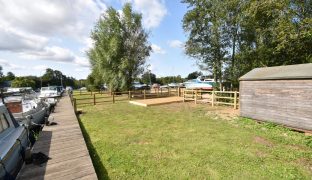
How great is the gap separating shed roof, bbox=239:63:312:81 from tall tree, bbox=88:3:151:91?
1560cm

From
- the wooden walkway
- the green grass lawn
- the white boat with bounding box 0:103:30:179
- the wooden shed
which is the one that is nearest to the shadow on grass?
the green grass lawn

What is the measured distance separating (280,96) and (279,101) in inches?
9.1

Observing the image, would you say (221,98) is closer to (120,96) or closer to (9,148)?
(120,96)

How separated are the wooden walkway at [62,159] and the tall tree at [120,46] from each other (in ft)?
54.9

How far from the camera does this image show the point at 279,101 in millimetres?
8891

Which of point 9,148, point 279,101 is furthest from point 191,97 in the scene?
point 9,148

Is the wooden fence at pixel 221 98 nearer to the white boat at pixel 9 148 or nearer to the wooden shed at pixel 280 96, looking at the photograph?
the wooden shed at pixel 280 96

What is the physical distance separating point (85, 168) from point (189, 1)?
1977 cm

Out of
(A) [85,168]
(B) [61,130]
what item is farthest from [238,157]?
(B) [61,130]

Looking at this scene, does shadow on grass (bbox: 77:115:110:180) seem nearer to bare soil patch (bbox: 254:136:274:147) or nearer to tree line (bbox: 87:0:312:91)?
bare soil patch (bbox: 254:136:274:147)

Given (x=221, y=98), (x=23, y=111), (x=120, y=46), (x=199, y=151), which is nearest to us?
(x=199, y=151)

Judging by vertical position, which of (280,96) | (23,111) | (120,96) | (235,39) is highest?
(235,39)

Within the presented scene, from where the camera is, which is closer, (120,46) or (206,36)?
(206,36)

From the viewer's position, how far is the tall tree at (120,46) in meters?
23.7
